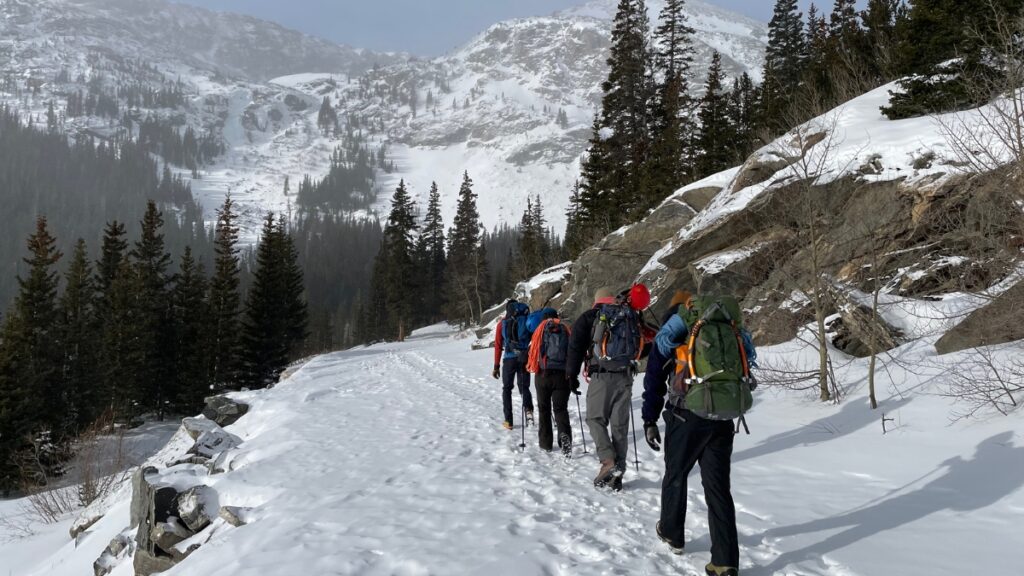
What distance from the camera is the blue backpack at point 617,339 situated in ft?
20.2

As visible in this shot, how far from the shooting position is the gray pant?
20.2 ft

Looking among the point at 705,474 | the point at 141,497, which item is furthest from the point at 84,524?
the point at 705,474

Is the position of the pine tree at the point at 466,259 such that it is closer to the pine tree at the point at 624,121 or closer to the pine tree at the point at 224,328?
the pine tree at the point at 224,328

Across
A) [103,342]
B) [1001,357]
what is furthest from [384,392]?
[103,342]

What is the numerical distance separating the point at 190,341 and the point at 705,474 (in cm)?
4130

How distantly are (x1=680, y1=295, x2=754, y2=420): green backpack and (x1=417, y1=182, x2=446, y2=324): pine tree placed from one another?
207 feet

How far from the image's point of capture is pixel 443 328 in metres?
60.8

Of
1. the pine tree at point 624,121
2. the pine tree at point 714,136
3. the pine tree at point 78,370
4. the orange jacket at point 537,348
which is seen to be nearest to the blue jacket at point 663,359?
the orange jacket at point 537,348

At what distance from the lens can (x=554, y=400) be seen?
7.52 m

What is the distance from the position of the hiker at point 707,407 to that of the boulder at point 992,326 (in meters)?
5.36

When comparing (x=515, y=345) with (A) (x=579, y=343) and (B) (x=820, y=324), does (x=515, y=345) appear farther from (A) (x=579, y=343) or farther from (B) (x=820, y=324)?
(B) (x=820, y=324)

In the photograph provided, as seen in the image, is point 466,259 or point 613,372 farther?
point 466,259

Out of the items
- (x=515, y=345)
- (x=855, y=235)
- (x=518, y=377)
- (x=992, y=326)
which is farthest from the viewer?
(x=855, y=235)

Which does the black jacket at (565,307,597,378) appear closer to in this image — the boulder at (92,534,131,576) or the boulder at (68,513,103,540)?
the boulder at (92,534,131,576)
